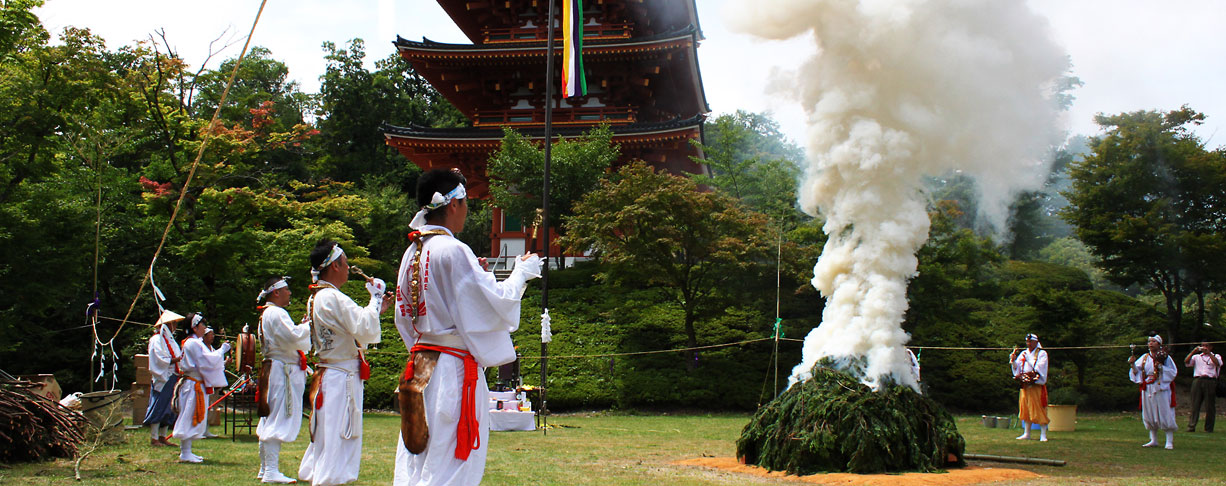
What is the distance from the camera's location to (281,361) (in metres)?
7.93

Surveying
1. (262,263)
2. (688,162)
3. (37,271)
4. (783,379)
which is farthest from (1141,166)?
(37,271)

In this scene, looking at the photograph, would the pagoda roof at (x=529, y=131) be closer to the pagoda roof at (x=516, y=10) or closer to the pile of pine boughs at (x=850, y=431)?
the pagoda roof at (x=516, y=10)

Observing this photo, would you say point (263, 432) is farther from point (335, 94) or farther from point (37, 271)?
point (335, 94)

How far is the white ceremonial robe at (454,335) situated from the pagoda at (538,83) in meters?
20.9

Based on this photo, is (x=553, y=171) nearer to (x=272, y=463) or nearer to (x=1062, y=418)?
(x=1062, y=418)

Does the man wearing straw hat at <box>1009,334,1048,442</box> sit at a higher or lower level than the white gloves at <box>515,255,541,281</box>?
lower

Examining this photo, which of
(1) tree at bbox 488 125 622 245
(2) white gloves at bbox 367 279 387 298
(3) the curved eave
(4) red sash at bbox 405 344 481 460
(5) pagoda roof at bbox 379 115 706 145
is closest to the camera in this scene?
(4) red sash at bbox 405 344 481 460

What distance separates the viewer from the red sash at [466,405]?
158 inches

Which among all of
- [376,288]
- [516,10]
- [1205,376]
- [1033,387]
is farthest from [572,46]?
[1205,376]

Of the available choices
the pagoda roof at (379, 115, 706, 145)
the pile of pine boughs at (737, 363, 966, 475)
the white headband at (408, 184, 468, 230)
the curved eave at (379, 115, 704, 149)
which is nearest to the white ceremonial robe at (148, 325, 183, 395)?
the pile of pine boughs at (737, 363, 966, 475)

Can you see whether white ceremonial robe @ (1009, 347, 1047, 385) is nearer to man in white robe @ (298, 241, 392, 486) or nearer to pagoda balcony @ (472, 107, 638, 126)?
man in white robe @ (298, 241, 392, 486)

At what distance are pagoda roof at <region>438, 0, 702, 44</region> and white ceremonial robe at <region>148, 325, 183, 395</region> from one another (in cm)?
1950

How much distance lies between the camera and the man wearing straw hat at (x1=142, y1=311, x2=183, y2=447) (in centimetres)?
1083

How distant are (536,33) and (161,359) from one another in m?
19.6
